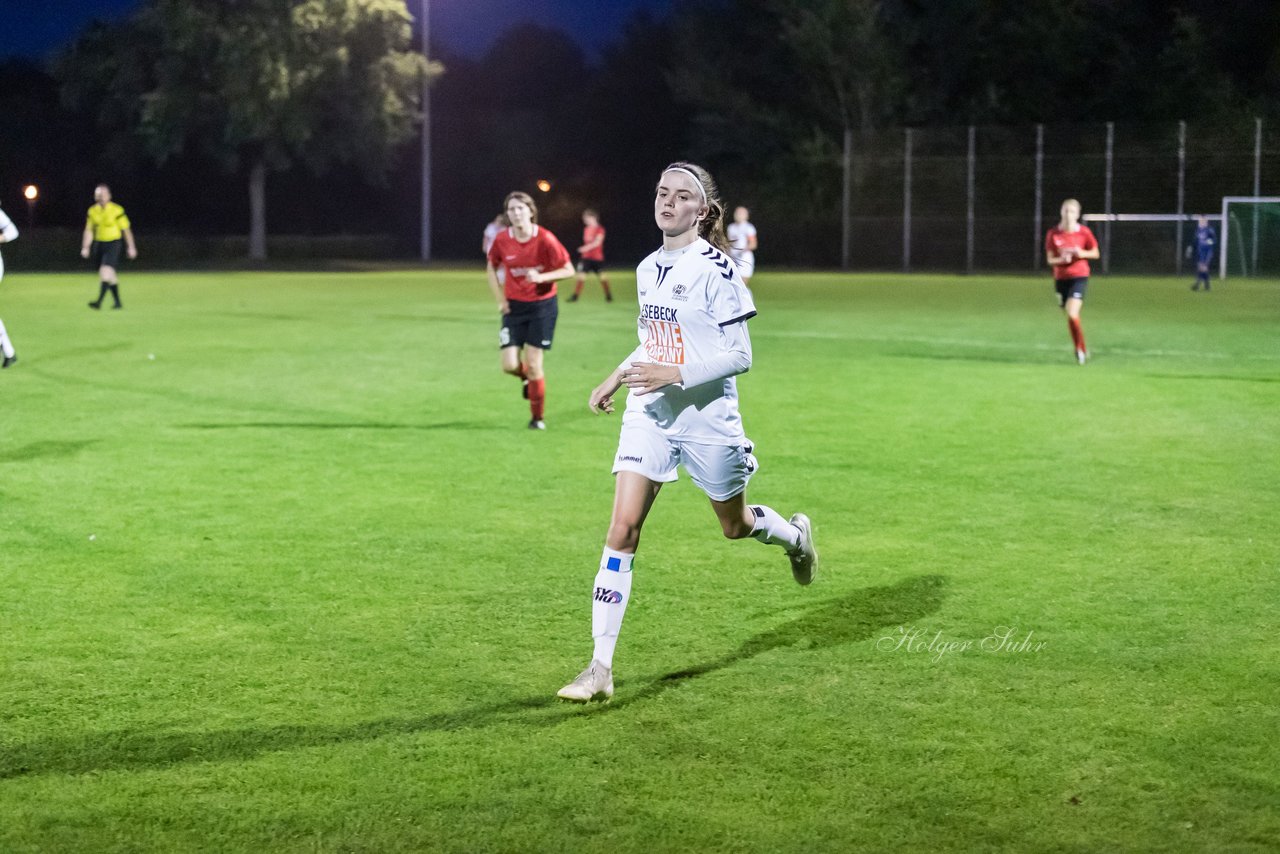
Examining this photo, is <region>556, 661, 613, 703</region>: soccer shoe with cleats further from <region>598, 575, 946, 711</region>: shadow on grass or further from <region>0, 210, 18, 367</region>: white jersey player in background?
<region>0, 210, 18, 367</region>: white jersey player in background

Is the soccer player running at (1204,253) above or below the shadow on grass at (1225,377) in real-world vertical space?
above

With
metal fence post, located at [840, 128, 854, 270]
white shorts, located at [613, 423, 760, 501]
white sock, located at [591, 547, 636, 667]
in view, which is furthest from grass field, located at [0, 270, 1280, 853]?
metal fence post, located at [840, 128, 854, 270]

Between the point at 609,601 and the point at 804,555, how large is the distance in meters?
1.55

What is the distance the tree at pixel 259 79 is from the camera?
182 ft

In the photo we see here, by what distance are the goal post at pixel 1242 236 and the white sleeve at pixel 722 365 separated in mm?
39537

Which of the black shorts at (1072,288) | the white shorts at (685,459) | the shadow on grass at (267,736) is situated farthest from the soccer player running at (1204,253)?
the shadow on grass at (267,736)

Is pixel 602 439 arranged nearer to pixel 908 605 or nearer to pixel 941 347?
pixel 908 605

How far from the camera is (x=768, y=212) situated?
176 feet

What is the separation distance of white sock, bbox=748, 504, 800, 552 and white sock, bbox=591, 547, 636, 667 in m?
0.98

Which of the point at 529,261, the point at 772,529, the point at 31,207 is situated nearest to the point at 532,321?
the point at 529,261

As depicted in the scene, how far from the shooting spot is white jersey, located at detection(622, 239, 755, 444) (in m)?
5.60

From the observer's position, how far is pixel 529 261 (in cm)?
1280

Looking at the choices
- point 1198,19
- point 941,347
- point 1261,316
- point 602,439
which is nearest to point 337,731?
point 602,439
